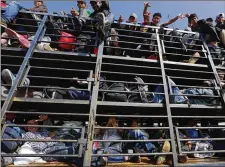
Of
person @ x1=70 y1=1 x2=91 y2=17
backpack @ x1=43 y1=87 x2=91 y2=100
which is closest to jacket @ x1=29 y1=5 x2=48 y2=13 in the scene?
person @ x1=70 y1=1 x2=91 y2=17

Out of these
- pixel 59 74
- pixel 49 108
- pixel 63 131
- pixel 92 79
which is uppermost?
pixel 59 74

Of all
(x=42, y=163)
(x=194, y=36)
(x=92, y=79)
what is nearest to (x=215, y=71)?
(x=194, y=36)

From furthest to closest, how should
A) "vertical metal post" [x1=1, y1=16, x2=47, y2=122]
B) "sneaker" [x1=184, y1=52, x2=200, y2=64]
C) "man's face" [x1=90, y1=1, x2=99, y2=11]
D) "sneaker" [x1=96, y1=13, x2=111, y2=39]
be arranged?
"man's face" [x1=90, y1=1, x2=99, y2=11], "sneaker" [x1=184, y1=52, x2=200, y2=64], "sneaker" [x1=96, y1=13, x2=111, y2=39], "vertical metal post" [x1=1, y1=16, x2=47, y2=122]

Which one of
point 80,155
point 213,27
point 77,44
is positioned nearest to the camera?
point 80,155

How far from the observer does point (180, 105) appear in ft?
14.3

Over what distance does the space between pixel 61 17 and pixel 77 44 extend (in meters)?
1.18

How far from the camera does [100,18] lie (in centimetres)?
477

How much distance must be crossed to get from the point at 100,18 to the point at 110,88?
1.58 metres

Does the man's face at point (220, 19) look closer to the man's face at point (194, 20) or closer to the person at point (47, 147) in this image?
the man's face at point (194, 20)

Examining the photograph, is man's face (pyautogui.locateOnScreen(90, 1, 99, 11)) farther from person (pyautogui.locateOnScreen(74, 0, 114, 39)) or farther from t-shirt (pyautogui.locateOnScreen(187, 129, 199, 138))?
t-shirt (pyautogui.locateOnScreen(187, 129, 199, 138))

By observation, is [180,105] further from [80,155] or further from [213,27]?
[213,27]

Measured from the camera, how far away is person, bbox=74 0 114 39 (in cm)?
477

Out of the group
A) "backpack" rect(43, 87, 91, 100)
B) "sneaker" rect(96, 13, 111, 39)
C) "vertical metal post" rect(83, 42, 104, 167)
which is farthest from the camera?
"sneaker" rect(96, 13, 111, 39)

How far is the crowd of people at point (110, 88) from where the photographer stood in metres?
3.71
